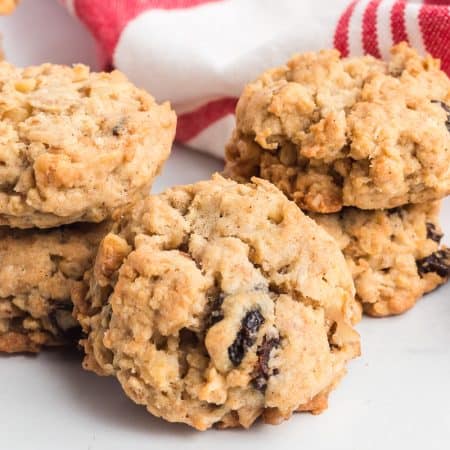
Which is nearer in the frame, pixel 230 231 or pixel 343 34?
pixel 230 231

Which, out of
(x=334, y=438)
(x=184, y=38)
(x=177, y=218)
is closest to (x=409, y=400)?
(x=334, y=438)

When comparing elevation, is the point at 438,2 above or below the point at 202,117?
above

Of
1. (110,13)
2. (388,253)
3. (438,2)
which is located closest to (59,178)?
(388,253)

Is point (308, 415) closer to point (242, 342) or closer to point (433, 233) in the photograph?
point (242, 342)

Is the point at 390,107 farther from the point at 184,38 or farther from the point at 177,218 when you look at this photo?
the point at 184,38

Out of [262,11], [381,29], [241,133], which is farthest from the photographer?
[262,11]

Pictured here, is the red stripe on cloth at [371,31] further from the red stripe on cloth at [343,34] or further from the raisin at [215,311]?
the raisin at [215,311]

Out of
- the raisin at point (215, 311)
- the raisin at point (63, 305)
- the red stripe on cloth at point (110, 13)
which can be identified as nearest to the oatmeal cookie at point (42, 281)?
the raisin at point (63, 305)
